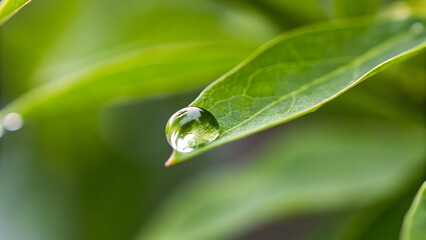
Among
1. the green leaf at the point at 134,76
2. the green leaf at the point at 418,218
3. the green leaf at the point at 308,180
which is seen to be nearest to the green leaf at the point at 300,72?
the green leaf at the point at 418,218

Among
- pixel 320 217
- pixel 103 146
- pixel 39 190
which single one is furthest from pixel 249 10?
pixel 39 190

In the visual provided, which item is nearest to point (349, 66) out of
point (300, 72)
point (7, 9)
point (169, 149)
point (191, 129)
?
point (300, 72)

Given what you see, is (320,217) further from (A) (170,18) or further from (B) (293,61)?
(B) (293,61)

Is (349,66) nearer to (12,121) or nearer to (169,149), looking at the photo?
(12,121)

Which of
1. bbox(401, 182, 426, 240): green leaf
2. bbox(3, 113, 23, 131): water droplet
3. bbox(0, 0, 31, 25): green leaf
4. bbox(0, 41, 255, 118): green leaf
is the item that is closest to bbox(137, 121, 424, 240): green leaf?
bbox(0, 41, 255, 118): green leaf

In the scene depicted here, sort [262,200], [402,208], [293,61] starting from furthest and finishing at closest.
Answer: [262,200] < [402,208] < [293,61]

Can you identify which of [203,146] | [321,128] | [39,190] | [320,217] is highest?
[39,190]
